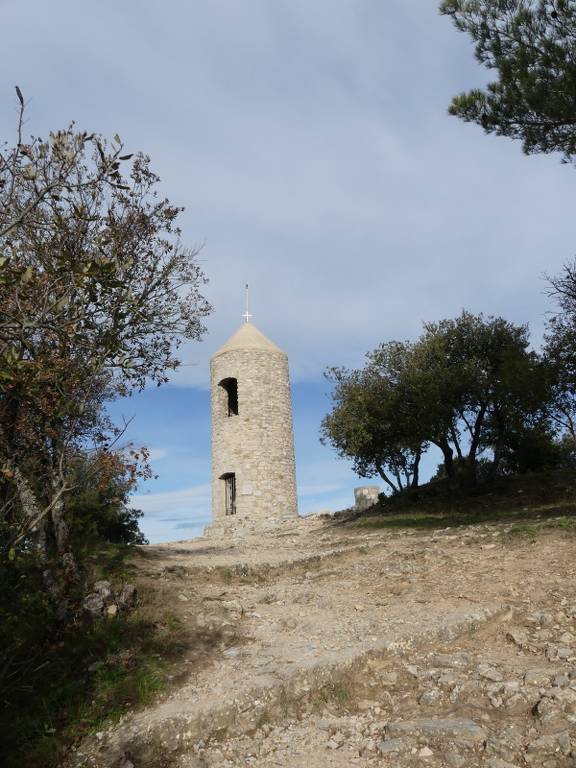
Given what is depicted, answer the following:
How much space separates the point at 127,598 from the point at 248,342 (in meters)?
20.2

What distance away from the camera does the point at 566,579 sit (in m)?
8.88

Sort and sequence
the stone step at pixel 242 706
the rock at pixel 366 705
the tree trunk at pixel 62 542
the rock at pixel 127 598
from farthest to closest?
the tree trunk at pixel 62 542 < the rock at pixel 127 598 < the rock at pixel 366 705 < the stone step at pixel 242 706

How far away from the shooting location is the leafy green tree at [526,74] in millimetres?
12602

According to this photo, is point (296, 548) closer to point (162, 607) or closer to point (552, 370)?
point (162, 607)

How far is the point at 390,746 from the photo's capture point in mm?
5488

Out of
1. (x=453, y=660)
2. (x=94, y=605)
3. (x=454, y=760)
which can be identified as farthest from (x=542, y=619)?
(x=94, y=605)

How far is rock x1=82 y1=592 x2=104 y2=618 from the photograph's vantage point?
917cm

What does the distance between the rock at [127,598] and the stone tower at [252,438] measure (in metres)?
16.6

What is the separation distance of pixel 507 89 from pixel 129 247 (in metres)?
9.33

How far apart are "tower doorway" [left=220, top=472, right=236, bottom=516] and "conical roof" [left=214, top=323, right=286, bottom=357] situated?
595 cm

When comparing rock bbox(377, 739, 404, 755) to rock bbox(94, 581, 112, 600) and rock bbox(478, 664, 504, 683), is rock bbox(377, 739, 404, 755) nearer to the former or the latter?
rock bbox(478, 664, 504, 683)

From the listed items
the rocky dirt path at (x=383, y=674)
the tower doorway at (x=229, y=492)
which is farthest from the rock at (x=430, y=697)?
the tower doorway at (x=229, y=492)

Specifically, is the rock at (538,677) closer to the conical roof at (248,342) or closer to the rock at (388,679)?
the rock at (388,679)

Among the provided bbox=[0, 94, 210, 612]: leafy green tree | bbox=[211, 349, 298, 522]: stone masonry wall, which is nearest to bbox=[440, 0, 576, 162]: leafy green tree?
bbox=[0, 94, 210, 612]: leafy green tree
